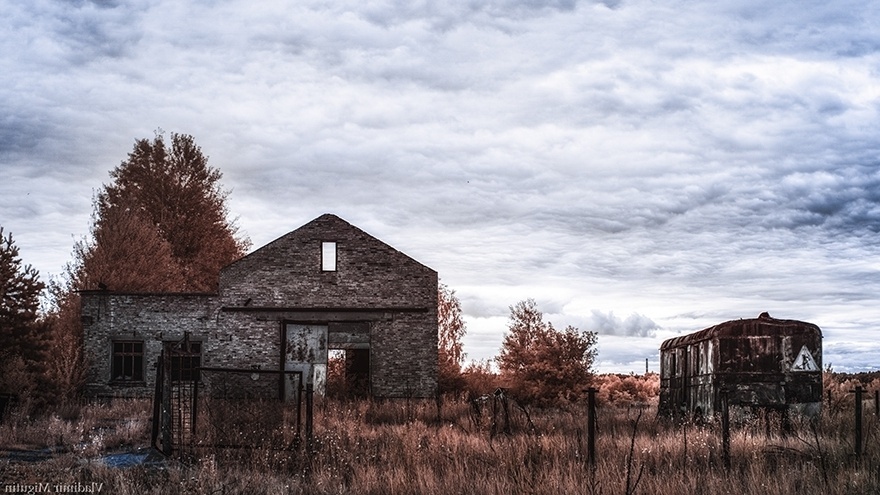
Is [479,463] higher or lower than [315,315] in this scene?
lower

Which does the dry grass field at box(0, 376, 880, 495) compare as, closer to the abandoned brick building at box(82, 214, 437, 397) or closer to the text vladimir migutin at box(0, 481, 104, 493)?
the text vladimir migutin at box(0, 481, 104, 493)

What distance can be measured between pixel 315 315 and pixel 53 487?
54.1 ft

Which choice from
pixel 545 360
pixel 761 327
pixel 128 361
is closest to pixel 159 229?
pixel 128 361

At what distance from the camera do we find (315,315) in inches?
1073

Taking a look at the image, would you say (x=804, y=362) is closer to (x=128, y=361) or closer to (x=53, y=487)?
(x=53, y=487)

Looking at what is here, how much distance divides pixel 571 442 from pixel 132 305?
58.7ft

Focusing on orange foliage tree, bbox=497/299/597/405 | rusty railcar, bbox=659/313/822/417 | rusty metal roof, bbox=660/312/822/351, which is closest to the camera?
rusty railcar, bbox=659/313/822/417

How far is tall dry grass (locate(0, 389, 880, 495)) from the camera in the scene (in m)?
10.2

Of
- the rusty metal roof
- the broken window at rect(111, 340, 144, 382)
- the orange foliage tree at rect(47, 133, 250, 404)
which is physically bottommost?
the broken window at rect(111, 340, 144, 382)

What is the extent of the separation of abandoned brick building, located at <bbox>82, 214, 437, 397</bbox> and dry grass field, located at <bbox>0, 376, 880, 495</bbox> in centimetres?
857

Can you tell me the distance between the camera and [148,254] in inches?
1415

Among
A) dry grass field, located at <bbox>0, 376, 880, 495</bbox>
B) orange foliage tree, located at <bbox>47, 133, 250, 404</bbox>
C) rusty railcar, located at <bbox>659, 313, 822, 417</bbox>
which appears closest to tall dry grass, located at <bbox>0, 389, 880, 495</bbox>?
dry grass field, located at <bbox>0, 376, 880, 495</bbox>

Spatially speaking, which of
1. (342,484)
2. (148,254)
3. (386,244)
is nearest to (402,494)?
(342,484)

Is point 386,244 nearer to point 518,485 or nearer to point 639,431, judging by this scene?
point 639,431
